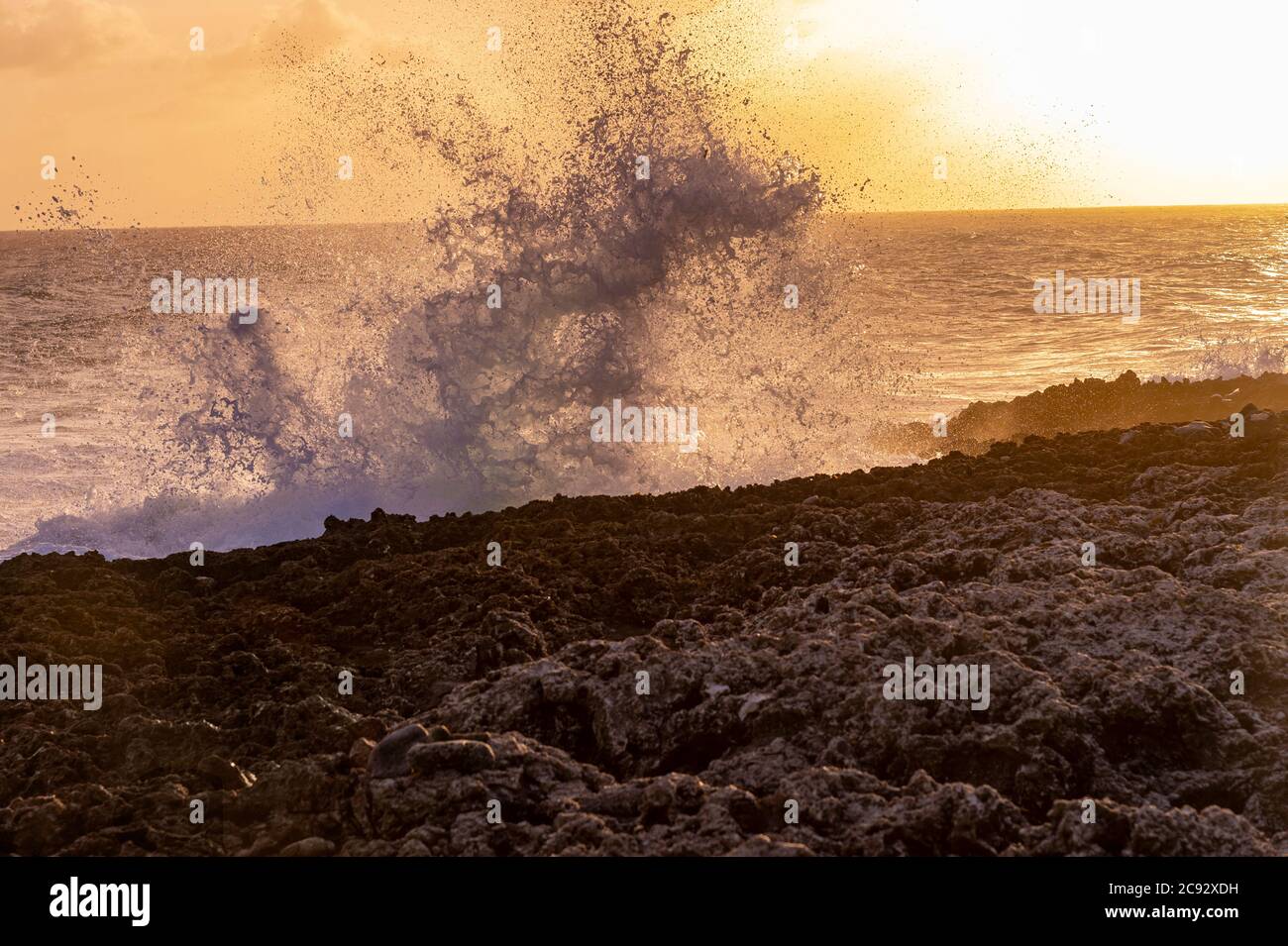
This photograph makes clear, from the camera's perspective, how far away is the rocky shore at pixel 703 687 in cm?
359

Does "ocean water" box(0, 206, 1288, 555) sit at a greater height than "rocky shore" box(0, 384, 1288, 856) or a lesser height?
greater

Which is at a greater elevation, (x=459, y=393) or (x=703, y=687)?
(x=459, y=393)

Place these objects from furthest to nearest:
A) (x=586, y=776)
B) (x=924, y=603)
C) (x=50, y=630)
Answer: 1. (x=50, y=630)
2. (x=924, y=603)
3. (x=586, y=776)

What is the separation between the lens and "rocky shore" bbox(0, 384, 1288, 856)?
3.59 m

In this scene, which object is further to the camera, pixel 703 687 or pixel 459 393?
pixel 459 393

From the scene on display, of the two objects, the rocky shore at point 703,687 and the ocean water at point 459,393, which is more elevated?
the ocean water at point 459,393

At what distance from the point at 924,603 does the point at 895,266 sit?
44.8 m

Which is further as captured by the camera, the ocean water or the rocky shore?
the ocean water

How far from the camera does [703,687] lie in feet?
14.6

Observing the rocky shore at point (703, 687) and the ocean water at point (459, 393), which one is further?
the ocean water at point (459, 393)
